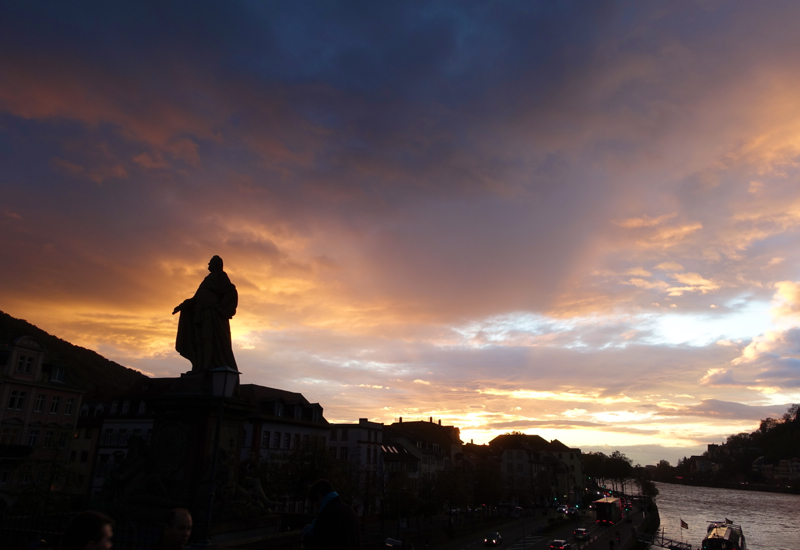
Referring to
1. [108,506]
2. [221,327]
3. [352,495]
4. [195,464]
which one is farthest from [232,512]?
A: [352,495]

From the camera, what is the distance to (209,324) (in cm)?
1262

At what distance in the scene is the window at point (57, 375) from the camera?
169ft

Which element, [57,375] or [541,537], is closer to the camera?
[57,375]

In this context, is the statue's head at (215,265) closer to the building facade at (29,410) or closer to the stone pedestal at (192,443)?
the stone pedestal at (192,443)

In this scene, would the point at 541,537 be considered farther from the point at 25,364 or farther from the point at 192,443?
the point at 192,443

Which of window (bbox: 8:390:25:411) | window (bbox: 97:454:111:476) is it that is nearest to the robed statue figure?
window (bbox: 8:390:25:411)

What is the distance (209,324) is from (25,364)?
157ft

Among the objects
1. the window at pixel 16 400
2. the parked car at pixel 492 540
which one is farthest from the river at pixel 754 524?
the window at pixel 16 400

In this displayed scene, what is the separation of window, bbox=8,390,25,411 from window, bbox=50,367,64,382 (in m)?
3.83

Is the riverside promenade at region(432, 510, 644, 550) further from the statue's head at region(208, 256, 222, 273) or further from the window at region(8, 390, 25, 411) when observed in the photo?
the statue's head at region(208, 256, 222, 273)

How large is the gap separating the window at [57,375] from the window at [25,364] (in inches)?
119

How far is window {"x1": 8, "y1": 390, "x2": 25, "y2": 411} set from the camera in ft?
152

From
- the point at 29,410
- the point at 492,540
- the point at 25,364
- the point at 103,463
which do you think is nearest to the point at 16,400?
the point at 29,410

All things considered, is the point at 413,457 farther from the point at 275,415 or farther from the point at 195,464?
the point at 195,464
